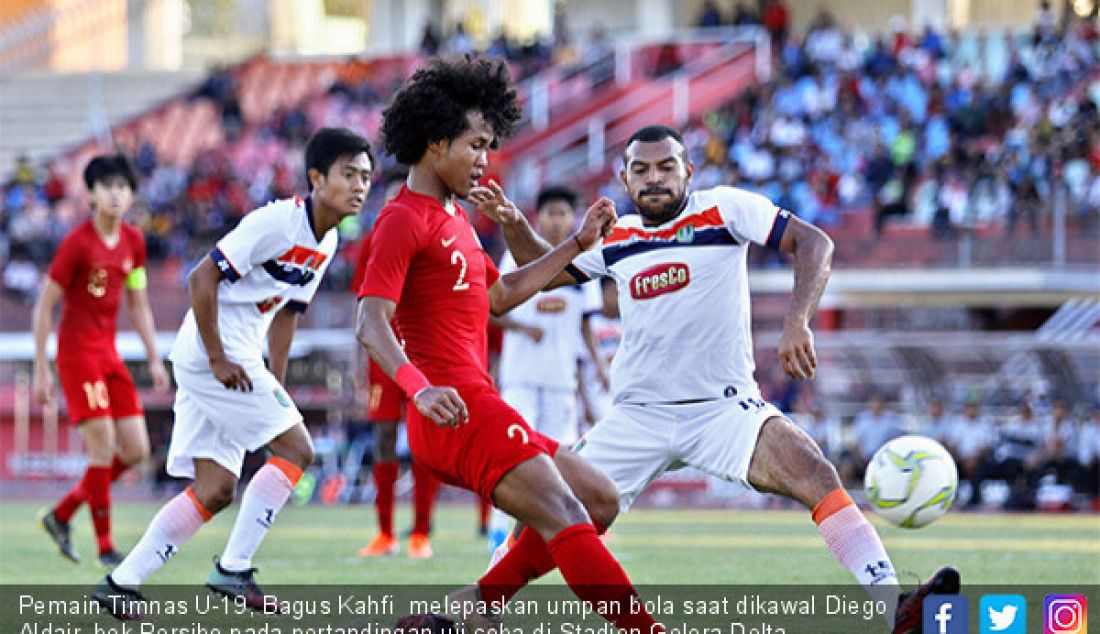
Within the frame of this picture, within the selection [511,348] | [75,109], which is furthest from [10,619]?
[75,109]

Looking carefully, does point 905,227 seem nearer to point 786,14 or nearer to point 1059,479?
point 1059,479

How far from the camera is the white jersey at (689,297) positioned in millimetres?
8414

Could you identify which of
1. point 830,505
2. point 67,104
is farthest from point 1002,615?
point 67,104

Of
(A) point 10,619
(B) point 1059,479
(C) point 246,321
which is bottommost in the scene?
(B) point 1059,479

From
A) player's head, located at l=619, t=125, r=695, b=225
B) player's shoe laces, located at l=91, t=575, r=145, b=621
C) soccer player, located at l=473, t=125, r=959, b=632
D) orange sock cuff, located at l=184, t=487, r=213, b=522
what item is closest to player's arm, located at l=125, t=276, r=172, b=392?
orange sock cuff, located at l=184, t=487, r=213, b=522

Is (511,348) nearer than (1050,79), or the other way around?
(511,348)

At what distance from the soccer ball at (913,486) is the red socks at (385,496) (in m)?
5.56

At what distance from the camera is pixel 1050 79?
3120cm

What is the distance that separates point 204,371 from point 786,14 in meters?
29.3

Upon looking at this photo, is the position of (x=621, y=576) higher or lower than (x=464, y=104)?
lower

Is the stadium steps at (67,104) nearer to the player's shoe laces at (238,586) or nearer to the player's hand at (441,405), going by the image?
the player's shoe laces at (238,586)

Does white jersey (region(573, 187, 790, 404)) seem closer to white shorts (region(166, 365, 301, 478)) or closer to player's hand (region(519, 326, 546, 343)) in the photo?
white shorts (region(166, 365, 301, 478))

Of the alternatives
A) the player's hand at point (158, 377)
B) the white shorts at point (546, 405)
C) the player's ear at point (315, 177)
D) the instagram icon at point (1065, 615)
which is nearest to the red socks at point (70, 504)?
the player's hand at point (158, 377)

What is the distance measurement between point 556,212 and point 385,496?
8.50 ft
